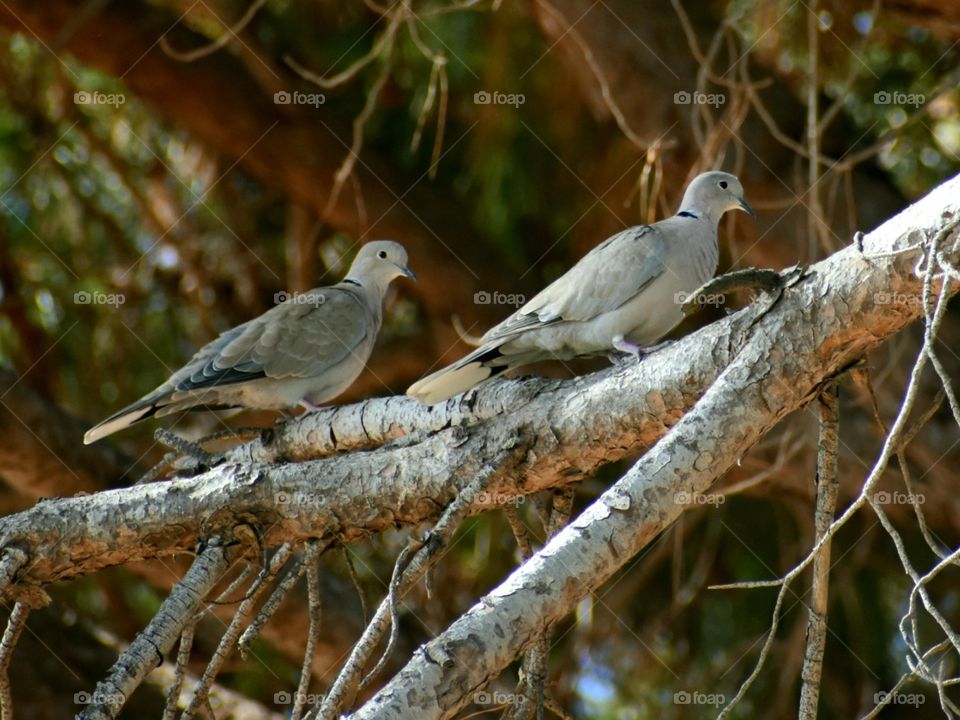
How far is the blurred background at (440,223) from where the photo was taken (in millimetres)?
5074

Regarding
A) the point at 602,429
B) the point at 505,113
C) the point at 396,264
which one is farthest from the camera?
the point at 505,113

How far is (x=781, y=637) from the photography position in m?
5.90

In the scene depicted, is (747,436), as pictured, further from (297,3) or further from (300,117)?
(297,3)

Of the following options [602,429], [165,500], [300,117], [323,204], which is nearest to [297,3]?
[300,117]

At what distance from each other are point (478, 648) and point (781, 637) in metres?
4.40

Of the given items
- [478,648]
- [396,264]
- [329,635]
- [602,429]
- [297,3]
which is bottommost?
[478,648]

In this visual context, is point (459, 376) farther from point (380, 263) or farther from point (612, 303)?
point (380, 263)

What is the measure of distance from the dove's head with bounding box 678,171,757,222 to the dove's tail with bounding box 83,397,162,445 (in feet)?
6.48

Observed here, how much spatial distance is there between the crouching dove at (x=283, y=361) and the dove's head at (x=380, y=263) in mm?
191

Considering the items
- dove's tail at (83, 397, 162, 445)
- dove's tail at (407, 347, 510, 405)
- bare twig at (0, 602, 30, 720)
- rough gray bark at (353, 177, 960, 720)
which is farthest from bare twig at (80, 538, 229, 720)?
dove's tail at (83, 397, 162, 445)

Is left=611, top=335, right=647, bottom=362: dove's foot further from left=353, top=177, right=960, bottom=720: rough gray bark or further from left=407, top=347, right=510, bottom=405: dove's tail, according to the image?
left=353, top=177, right=960, bottom=720: rough gray bark

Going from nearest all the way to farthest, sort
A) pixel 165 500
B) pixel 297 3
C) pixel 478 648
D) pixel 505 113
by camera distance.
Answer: pixel 478 648 → pixel 165 500 → pixel 505 113 → pixel 297 3

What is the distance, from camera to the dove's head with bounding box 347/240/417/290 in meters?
4.94

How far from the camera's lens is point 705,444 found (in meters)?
2.06
